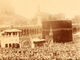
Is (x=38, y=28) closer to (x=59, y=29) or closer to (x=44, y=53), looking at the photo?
(x=59, y=29)

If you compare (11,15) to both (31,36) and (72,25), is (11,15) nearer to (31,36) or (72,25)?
(31,36)

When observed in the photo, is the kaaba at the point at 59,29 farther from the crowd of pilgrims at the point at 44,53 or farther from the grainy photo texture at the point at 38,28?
the crowd of pilgrims at the point at 44,53

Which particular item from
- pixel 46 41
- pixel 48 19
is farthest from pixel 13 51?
pixel 48 19

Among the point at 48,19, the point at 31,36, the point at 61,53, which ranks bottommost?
the point at 61,53

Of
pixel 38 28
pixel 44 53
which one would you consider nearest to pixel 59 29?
pixel 38 28

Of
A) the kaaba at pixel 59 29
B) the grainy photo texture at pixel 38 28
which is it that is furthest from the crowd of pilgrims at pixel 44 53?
the kaaba at pixel 59 29

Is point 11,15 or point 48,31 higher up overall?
point 11,15
